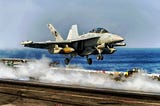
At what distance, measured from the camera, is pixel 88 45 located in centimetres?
2594

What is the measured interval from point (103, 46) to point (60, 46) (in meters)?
6.08

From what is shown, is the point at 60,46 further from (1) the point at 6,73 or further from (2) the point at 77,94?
(2) the point at 77,94

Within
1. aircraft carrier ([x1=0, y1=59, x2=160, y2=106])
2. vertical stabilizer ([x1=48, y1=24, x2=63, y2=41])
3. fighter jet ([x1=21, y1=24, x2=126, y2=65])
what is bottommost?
aircraft carrier ([x1=0, y1=59, x2=160, y2=106])

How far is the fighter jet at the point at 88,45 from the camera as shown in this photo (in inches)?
910

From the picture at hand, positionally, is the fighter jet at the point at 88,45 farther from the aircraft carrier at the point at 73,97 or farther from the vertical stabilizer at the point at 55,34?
the aircraft carrier at the point at 73,97

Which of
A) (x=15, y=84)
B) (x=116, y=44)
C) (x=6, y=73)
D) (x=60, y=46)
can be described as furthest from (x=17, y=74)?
(x=15, y=84)

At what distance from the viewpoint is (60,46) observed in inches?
1104

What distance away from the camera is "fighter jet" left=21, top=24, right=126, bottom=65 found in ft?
75.8

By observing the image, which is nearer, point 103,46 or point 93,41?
point 103,46

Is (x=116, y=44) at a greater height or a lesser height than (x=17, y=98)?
greater

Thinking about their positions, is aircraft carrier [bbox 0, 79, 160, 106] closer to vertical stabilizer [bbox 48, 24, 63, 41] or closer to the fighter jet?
the fighter jet

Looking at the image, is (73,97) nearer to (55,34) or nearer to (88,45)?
(88,45)

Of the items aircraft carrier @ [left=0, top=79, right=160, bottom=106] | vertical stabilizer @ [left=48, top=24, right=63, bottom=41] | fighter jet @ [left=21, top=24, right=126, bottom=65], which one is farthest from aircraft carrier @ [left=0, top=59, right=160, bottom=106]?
vertical stabilizer @ [left=48, top=24, right=63, bottom=41]

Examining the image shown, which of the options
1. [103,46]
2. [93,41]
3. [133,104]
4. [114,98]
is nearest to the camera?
[133,104]
